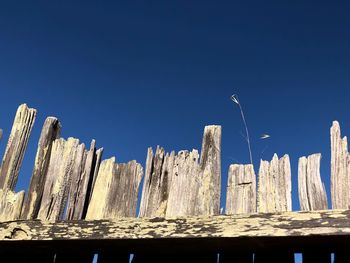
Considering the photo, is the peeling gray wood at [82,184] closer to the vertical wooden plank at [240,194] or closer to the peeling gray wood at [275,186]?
the vertical wooden plank at [240,194]

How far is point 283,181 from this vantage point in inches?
115

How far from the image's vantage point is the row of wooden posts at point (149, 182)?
2857 millimetres

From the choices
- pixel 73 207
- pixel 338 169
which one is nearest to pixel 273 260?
pixel 338 169

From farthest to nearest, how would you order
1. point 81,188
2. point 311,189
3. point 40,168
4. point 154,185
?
1. point 40,168
2. point 81,188
3. point 154,185
4. point 311,189

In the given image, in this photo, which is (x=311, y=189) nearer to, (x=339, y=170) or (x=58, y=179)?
(x=339, y=170)

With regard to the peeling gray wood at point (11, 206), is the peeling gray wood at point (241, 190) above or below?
above

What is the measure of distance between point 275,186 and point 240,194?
0.21 meters

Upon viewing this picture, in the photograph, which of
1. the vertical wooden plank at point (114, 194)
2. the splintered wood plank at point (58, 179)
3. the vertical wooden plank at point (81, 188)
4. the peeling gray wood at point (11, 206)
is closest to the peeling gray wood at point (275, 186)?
the vertical wooden plank at point (114, 194)

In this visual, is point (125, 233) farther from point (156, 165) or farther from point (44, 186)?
point (44, 186)

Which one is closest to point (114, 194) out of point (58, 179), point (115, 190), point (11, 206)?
point (115, 190)

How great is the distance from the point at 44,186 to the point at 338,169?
195 cm

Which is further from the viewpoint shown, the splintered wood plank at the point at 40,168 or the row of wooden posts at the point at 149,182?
the splintered wood plank at the point at 40,168

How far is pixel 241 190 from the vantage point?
118 inches

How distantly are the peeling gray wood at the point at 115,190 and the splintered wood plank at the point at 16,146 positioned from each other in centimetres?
67
